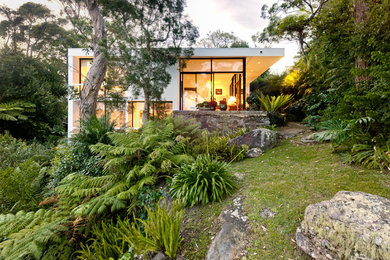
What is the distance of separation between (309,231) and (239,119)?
16.3 ft

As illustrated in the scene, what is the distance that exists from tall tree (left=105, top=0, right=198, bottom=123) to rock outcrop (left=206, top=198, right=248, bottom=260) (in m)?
5.33

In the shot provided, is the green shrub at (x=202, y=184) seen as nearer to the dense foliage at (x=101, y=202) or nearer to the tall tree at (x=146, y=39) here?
the dense foliage at (x=101, y=202)

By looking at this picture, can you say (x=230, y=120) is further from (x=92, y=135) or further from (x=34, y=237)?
(x=34, y=237)

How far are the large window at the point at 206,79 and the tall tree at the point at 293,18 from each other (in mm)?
3324

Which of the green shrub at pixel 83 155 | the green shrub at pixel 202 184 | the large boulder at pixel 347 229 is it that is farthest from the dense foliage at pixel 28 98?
the large boulder at pixel 347 229

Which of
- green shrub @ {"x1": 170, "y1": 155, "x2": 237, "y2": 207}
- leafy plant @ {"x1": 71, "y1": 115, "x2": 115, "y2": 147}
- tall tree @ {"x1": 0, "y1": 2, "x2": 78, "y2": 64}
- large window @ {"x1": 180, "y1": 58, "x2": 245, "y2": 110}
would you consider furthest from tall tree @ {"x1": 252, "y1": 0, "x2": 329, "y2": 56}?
tall tree @ {"x1": 0, "y1": 2, "x2": 78, "y2": 64}

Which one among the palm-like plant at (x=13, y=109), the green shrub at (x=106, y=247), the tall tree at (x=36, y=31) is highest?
the tall tree at (x=36, y=31)

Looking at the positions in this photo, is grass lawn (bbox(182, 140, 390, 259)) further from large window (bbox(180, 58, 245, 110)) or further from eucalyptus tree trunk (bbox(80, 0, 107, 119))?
large window (bbox(180, 58, 245, 110))

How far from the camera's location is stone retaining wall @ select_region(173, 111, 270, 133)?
6.34 m

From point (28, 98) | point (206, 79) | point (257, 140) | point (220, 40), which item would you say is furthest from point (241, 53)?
point (220, 40)

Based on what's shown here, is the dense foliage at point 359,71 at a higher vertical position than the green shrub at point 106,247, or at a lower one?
higher

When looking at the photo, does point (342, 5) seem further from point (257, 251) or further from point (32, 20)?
point (32, 20)

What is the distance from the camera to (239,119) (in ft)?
21.2

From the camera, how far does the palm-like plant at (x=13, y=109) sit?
865 cm
